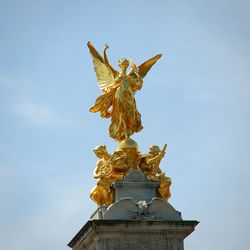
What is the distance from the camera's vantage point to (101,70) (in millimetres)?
23891

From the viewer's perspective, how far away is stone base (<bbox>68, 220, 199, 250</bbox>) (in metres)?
19.8

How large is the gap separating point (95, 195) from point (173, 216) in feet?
8.47

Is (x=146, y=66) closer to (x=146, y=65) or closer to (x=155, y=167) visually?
(x=146, y=65)

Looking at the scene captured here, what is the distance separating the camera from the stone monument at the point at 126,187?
65.6 ft

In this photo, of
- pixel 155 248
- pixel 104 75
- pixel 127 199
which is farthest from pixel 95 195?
pixel 104 75

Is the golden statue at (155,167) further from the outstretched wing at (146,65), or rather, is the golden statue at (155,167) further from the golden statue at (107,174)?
the outstretched wing at (146,65)

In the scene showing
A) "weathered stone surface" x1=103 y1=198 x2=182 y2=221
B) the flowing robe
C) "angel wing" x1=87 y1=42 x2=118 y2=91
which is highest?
"angel wing" x1=87 y1=42 x2=118 y2=91

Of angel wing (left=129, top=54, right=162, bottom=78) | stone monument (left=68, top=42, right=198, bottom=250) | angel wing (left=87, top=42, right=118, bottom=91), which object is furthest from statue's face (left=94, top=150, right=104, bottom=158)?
angel wing (left=129, top=54, right=162, bottom=78)

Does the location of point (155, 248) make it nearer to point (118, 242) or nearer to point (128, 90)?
point (118, 242)

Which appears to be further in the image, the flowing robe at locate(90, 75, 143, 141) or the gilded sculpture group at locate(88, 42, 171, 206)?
the flowing robe at locate(90, 75, 143, 141)

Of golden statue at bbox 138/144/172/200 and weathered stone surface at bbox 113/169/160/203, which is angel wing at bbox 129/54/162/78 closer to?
golden statue at bbox 138/144/172/200

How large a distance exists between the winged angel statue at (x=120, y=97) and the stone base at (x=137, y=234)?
11.9 ft

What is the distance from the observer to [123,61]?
918 inches

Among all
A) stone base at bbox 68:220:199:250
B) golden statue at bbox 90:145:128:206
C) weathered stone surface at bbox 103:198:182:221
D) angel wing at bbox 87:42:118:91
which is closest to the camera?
stone base at bbox 68:220:199:250
